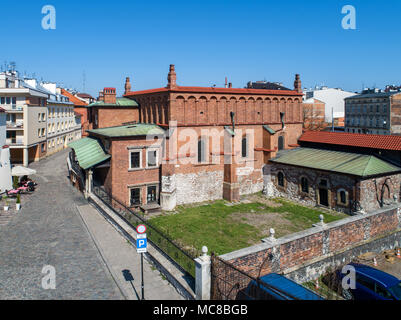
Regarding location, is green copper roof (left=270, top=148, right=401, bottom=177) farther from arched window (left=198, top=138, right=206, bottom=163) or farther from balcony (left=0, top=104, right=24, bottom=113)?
balcony (left=0, top=104, right=24, bottom=113)

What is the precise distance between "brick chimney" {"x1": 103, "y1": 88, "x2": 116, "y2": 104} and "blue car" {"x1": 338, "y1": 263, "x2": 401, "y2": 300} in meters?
25.8

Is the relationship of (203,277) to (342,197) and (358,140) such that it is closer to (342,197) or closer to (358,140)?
(342,197)

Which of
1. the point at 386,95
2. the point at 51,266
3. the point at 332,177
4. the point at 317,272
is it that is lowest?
the point at 317,272

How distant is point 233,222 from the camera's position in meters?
23.1

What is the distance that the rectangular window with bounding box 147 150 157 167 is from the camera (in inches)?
1011

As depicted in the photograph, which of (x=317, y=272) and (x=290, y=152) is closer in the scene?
(x=317, y=272)

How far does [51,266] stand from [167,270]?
5197 mm

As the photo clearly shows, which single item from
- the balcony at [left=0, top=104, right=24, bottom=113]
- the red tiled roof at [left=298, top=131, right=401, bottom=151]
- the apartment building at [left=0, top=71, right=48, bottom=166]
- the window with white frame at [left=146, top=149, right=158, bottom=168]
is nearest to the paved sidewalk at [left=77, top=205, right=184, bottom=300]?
the window with white frame at [left=146, top=149, right=158, bottom=168]

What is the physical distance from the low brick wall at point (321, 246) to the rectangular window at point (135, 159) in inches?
563

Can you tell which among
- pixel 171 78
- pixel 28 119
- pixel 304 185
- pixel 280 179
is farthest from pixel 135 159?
pixel 28 119

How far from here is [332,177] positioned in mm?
24922

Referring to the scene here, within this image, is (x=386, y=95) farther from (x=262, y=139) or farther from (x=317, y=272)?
(x=317, y=272)

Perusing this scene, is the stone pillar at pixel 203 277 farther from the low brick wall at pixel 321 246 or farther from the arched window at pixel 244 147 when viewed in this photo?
the arched window at pixel 244 147
